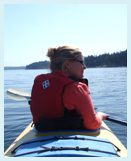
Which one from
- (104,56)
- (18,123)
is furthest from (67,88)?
(104,56)

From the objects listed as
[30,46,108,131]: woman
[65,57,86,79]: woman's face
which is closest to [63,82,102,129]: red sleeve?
[30,46,108,131]: woman

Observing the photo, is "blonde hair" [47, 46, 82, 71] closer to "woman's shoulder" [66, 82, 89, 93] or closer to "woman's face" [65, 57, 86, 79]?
"woman's face" [65, 57, 86, 79]

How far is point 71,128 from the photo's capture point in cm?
229

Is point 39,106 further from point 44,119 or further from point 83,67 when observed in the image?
point 83,67

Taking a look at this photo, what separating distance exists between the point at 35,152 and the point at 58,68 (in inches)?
26.5

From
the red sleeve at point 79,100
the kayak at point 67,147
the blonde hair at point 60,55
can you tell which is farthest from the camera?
the blonde hair at point 60,55

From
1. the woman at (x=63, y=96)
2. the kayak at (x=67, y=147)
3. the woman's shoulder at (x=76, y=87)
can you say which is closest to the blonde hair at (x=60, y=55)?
the woman at (x=63, y=96)

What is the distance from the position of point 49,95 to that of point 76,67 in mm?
254

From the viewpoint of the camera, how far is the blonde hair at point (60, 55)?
2328 millimetres

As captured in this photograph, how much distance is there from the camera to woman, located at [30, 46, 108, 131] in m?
2.22

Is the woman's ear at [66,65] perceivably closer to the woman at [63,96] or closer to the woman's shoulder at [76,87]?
the woman at [63,96]

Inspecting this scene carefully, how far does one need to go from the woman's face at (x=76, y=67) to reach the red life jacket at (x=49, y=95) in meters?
0.06

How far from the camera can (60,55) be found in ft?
7.71

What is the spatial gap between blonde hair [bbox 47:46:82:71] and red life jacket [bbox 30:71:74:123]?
6 centimetres
